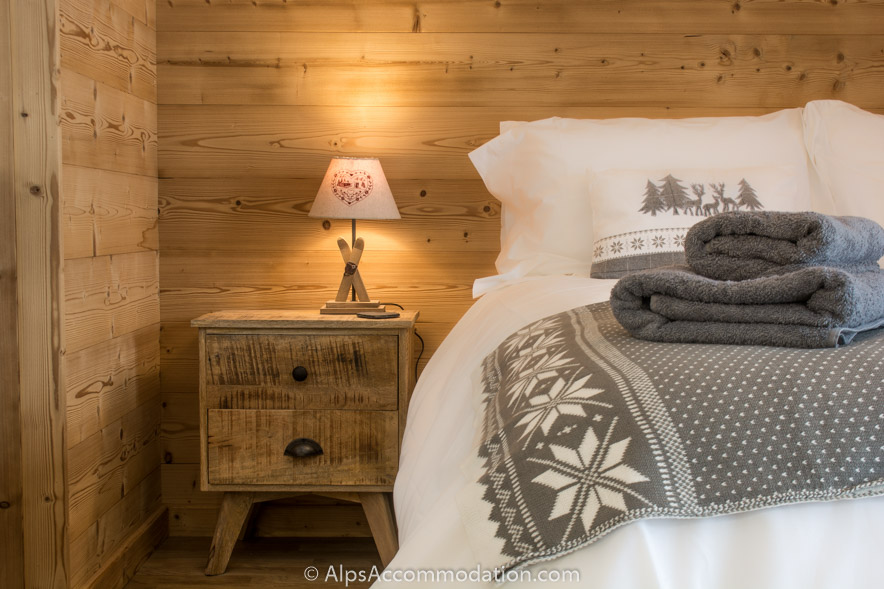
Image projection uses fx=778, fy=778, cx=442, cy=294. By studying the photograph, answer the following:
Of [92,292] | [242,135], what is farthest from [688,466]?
[242,135]

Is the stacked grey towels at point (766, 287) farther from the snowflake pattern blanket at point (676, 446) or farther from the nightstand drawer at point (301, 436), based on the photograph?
the nightstand drawer at point (301, 436)

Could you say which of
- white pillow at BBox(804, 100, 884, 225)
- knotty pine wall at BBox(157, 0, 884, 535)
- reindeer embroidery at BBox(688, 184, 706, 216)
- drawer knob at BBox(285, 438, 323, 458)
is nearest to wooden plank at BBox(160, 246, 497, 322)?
knotty pine wall at BBox(157, 0, 884, 535)

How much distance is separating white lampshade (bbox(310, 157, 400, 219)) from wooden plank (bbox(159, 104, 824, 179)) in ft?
0.72

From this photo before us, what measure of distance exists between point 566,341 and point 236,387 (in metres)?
1.17

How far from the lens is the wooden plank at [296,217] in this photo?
222 cm

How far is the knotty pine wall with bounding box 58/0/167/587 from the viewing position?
5.57 feet

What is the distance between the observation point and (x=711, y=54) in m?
2.21

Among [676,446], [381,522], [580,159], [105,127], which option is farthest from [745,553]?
[105,127]

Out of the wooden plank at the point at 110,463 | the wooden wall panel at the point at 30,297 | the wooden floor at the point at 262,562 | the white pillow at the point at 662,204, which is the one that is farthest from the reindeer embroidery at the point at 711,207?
the wooden plank at the point at 110,463

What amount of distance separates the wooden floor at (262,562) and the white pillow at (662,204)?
40.8 inches

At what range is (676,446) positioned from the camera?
0.65 meters

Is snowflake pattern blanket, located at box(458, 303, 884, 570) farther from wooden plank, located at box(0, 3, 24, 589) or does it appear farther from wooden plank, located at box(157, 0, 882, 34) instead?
wooden plank, located at box(157, 0, 882, 34)

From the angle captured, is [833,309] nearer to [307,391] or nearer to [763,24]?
[307,391]

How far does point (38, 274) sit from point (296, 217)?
31.1 inches
